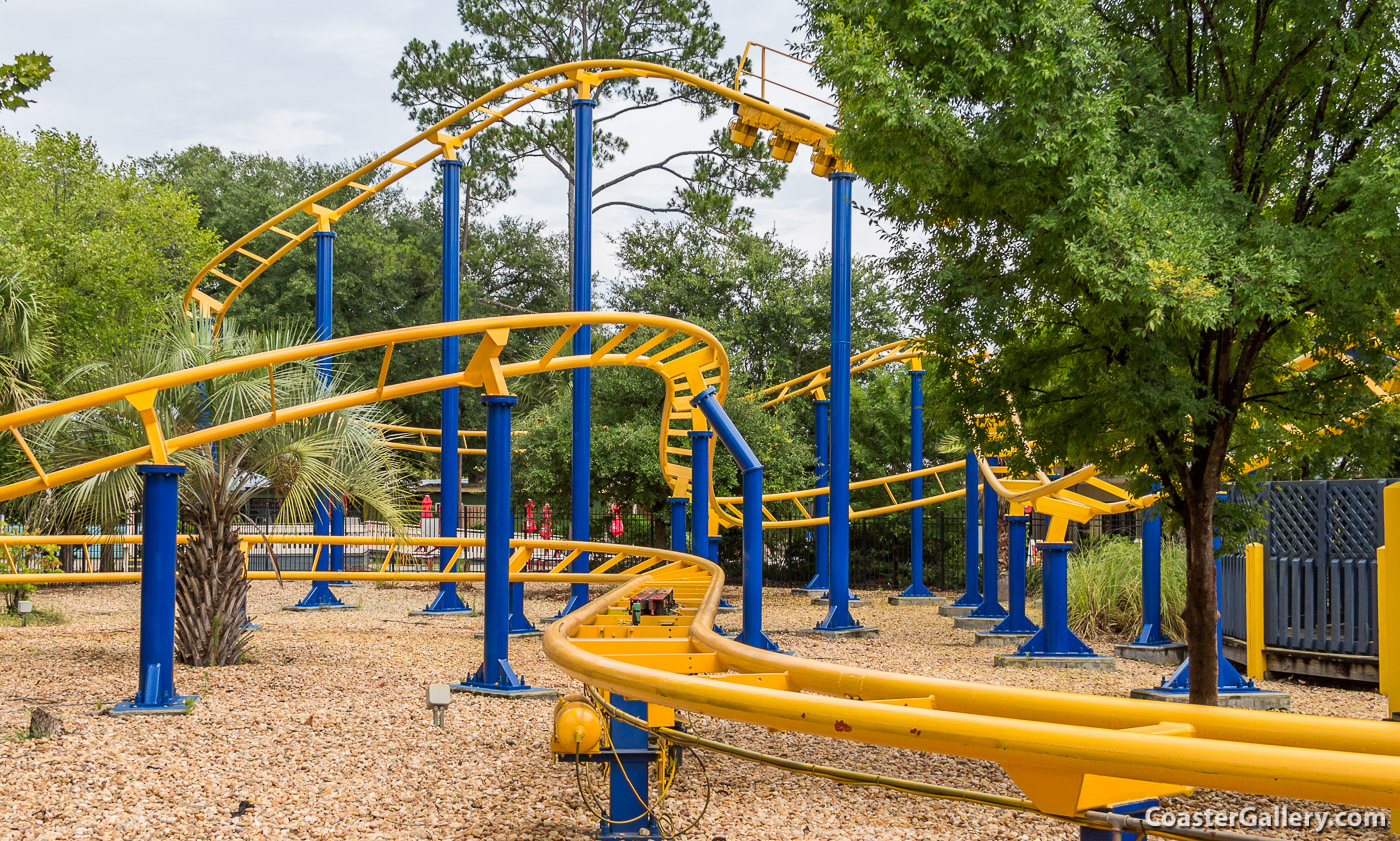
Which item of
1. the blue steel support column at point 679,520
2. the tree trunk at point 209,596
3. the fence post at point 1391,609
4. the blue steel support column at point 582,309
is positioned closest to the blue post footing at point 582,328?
the blue steel support column at point 582,309

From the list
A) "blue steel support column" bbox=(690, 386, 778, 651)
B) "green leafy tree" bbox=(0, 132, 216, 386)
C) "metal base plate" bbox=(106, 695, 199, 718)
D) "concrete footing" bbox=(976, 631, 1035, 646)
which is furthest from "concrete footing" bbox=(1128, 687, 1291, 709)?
"green leafy tree" bbox=(0, 132, 216, 386)

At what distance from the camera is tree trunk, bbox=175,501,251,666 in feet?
26.8

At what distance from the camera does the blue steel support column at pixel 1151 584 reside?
30.3ft

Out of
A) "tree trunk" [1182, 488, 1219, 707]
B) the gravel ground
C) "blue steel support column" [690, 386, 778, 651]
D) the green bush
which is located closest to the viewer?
the gravel ground

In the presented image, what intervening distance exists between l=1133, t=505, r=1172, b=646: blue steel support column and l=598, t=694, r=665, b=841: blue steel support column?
21.2 feet

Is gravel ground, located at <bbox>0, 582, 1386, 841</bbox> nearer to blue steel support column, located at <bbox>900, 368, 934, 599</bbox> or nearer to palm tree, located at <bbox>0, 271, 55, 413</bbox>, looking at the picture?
palm tree, located at <bbox>0, 271, 55, 413</bbox>

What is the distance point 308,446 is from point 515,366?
1.64 m

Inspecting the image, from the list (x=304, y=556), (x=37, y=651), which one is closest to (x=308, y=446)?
(x=37, y=651)

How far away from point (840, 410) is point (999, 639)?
3100 mm

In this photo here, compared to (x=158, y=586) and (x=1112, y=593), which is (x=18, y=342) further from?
(x=1112, y=593)

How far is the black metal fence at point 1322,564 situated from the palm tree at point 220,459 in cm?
698

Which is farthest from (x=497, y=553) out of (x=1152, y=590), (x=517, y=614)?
(x=1152, y=590)

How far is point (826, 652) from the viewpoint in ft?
33.9

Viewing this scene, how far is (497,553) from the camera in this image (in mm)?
7441
